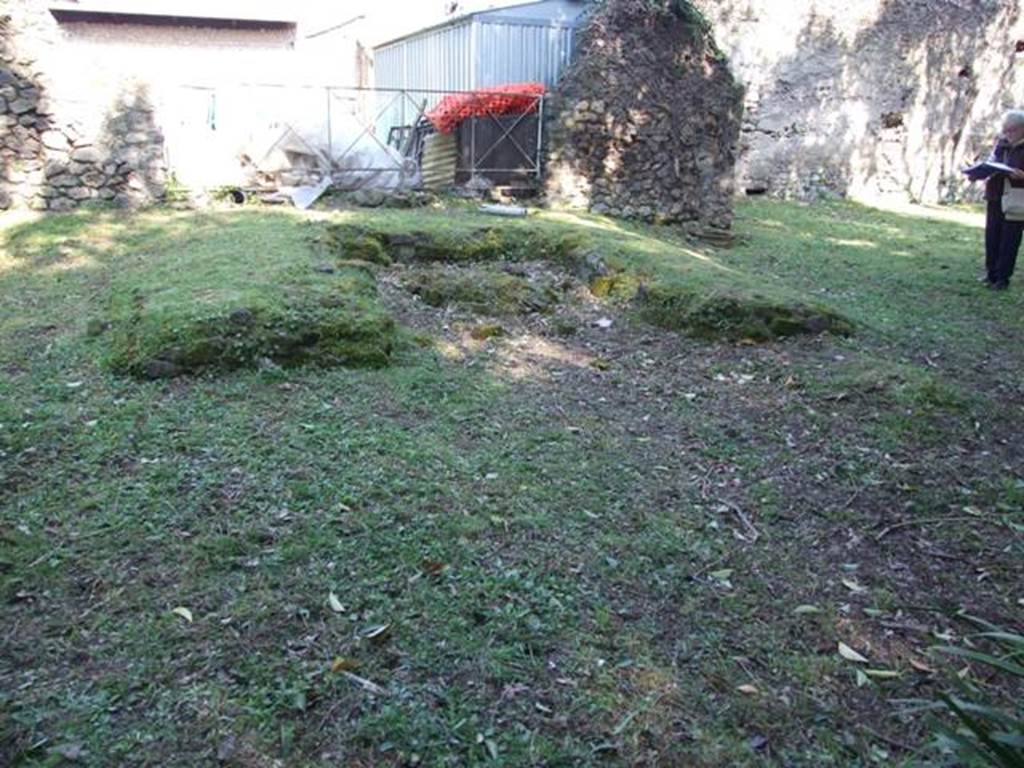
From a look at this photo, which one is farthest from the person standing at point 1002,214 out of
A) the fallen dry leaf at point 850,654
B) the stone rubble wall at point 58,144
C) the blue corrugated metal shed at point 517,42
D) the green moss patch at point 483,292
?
the stone rubble wall at point 58,144

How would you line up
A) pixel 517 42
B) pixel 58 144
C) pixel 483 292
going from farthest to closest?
pixel 517 42 < pixel 58 144 < pixel 483 292

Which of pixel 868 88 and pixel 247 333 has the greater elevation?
pixel 868 88

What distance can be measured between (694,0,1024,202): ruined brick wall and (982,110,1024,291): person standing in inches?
269

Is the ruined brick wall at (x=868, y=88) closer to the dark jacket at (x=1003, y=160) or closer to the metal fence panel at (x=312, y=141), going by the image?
the metal fence panel at (x=312, y=141)

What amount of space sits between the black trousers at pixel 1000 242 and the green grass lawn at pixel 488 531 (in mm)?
1912

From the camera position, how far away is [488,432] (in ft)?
11.6

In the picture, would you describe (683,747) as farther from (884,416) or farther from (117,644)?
(884,416)

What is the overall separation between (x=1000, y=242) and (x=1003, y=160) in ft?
2.32

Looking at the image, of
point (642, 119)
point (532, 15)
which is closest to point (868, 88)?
point (642, 119)

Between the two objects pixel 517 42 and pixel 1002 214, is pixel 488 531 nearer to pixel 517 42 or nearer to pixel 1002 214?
pixel 1002 214

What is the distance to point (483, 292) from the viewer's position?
18.3 ft

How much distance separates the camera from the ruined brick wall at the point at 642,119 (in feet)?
31.4

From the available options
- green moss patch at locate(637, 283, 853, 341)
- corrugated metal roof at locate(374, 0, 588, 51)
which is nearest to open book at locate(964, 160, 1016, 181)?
green moss patch at locate(637, 283, 853, 341)

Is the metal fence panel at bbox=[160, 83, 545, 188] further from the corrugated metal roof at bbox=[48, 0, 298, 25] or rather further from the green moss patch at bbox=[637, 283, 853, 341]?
the corrugated metal roof at bbox=[48, 0, 298, 25]
